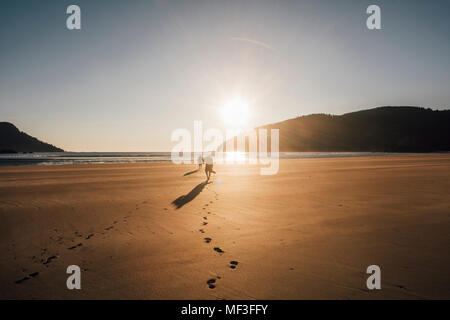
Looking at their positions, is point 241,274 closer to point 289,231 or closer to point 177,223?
point 289,231

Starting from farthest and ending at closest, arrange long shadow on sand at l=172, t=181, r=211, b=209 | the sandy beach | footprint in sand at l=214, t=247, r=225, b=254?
long shadow on sand at l=172, t=181, r=211, b=209
footprint in sand at l=214, t=247, r=225, b=254
the sandy beach

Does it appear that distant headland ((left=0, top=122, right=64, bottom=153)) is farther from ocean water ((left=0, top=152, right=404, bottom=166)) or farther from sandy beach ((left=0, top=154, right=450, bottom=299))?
sandy beach ((left=0, top=154, right=450, bottom=299))

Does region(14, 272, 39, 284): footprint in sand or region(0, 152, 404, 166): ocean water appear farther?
region(0, 152, 404, 166): ocean water

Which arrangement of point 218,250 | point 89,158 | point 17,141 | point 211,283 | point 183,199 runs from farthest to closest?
point 17,141 → point 89,158 → point 183,199 → point 218,250 → point 211,283

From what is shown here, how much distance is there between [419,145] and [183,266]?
465 feet

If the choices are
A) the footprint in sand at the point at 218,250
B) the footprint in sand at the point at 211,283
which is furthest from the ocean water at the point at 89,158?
the footprint in sand at the point at 211,283

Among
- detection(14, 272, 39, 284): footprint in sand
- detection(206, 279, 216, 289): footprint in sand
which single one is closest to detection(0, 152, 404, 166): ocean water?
detection(14, 272, 39, 284): footprint in sand

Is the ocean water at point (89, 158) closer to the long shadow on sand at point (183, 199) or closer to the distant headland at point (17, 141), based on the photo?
the long shadow on sand at point (183, 199)

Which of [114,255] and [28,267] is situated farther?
[114,255]

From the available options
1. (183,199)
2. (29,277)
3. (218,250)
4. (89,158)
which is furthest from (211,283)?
(89,158)

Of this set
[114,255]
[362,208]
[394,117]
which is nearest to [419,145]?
[394,117]

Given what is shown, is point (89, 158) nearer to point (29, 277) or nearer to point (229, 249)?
point (29, 277)

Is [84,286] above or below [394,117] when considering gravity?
below
